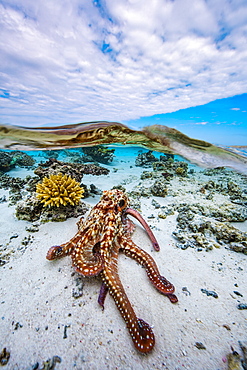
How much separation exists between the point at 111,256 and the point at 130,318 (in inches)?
37.6

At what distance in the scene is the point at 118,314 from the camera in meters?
2.22

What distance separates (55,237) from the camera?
3871 mm

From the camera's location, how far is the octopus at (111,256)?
2.00 meters

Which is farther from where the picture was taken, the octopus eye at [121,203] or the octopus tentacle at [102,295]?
the octopus eye at [121,203]

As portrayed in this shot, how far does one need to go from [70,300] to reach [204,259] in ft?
9.97

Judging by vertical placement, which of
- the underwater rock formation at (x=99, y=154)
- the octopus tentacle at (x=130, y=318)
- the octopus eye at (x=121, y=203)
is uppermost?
the octopus eye at (x=121, y=203)

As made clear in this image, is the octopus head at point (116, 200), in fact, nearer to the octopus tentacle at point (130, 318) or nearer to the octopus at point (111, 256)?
the octopus at point (111, 256)

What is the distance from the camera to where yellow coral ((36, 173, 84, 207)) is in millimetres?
4348

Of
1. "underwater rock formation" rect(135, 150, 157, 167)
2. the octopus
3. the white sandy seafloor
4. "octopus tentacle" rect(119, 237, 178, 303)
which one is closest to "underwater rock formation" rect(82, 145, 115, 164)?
"underwater rock formation" rect(135, 150, 157, 167)

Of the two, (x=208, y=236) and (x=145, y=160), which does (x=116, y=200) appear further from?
(x=145, y=160)

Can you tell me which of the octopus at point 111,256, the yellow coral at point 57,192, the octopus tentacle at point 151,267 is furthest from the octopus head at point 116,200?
the yellow coral at point 57,192

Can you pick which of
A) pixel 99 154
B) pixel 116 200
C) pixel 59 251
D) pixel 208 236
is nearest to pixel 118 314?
pixel 59 251

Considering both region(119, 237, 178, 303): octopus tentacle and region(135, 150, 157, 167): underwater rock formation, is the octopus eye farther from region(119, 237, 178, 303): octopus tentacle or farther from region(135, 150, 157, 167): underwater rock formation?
region(135, 150, 157, 167): underwater rock formation

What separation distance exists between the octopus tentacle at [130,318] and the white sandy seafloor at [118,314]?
0.13 m
